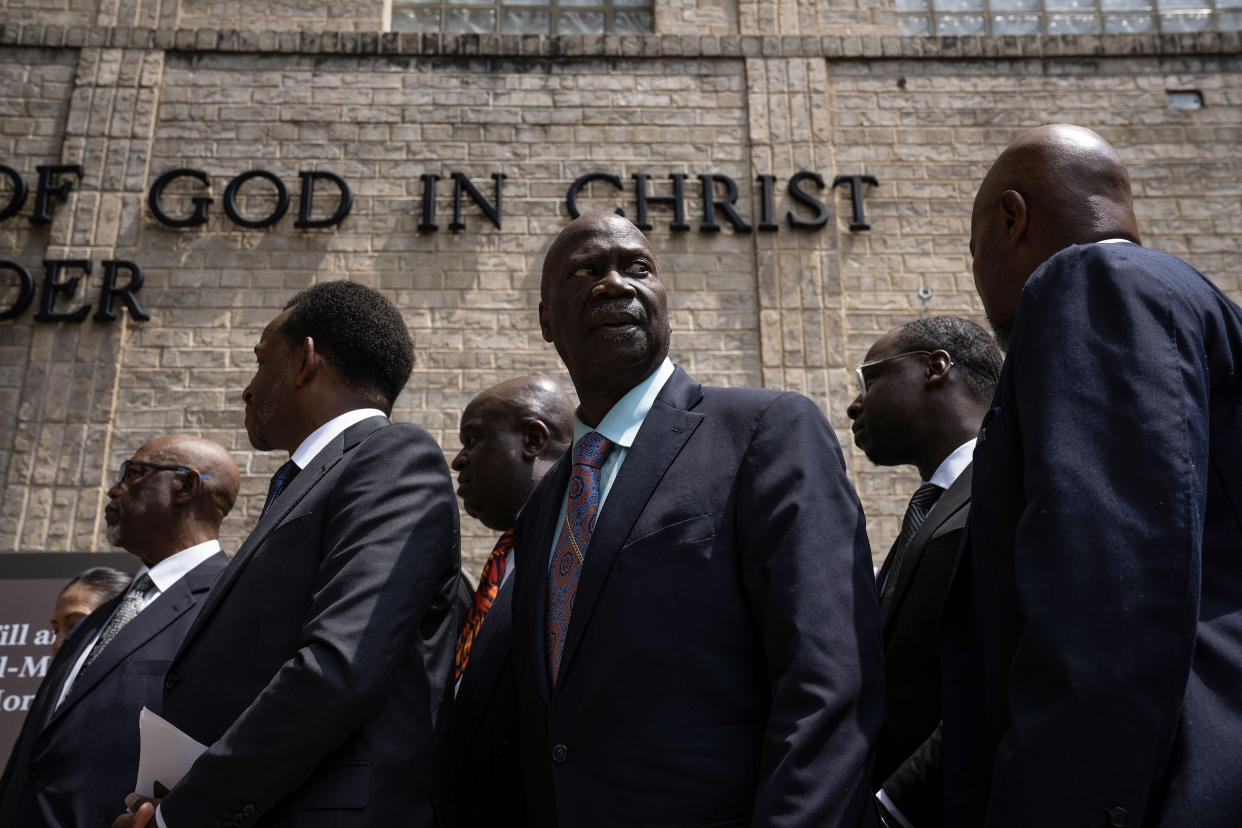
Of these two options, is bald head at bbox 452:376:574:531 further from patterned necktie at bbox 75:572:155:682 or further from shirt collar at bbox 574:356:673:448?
shirt collar at bbox 574:356:673:448

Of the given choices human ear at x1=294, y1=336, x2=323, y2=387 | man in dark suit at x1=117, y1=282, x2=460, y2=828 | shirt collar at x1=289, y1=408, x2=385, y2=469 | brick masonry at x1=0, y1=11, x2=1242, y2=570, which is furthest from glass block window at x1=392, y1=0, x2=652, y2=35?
man in dark suit at x1=117, y1=282, x2=460, y2=828

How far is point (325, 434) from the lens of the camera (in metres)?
2.61

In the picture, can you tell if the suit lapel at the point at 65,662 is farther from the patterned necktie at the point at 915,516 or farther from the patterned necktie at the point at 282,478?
the patterned necktie at the point at 915,516

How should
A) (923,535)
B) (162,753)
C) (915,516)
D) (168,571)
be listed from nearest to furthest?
1. (162,753)
2. (923,535)
3. (915,516)
4. (168,571)

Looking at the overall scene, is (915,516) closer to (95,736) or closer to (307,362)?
(307,362)

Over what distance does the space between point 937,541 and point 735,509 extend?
0.75m

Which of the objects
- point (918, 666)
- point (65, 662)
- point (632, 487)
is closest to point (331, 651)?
point (632, 487)

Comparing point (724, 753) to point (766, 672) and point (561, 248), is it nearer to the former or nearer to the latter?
point (766, 672)

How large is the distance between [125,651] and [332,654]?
5.09 feet

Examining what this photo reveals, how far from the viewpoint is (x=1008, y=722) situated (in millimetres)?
1559

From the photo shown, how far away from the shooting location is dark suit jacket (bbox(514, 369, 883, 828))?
65.5 inches

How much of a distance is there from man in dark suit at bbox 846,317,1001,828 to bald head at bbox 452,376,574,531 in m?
1.10

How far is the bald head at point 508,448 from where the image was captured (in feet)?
12.5

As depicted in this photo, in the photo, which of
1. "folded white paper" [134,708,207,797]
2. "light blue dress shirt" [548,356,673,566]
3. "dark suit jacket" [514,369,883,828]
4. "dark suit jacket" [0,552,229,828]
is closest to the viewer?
"dark suit jacket" [514,369,883,828]
